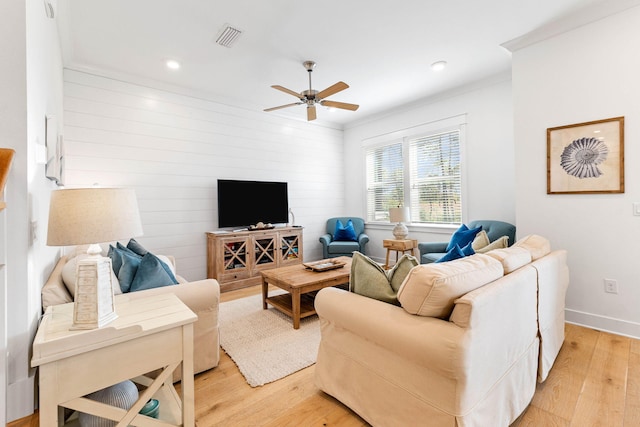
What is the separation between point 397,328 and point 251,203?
11.8 feet

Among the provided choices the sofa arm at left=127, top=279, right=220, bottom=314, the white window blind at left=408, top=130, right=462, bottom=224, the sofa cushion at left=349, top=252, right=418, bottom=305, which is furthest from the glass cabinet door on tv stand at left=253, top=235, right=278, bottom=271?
the sofa cushion at left=349, top=252, right=418, bottom=305

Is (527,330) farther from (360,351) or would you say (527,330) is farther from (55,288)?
(55,288)

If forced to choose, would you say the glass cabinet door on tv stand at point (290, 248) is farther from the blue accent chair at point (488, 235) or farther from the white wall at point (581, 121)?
the white wall at point (581, 121)

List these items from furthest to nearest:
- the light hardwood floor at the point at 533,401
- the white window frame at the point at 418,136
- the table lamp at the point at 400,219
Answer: the table lamp at the point at 400,219 < the white window frame at the point at 418,136 < the light hardwood floor at the point at 533,401

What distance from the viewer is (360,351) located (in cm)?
153

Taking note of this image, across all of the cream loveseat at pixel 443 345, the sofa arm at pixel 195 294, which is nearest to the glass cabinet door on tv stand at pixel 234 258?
the sofa arm at pixel 195 294

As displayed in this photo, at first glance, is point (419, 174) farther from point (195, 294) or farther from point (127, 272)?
point (127, 272)

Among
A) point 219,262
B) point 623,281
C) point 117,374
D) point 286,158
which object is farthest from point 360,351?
point 286,158

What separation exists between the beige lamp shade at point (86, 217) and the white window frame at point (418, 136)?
166 inches

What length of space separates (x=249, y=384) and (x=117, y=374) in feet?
2.99

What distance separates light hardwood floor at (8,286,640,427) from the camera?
1568 mm

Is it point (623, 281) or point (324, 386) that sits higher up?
point (623, 281)

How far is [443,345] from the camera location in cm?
116

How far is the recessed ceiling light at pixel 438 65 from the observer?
3467 mm
